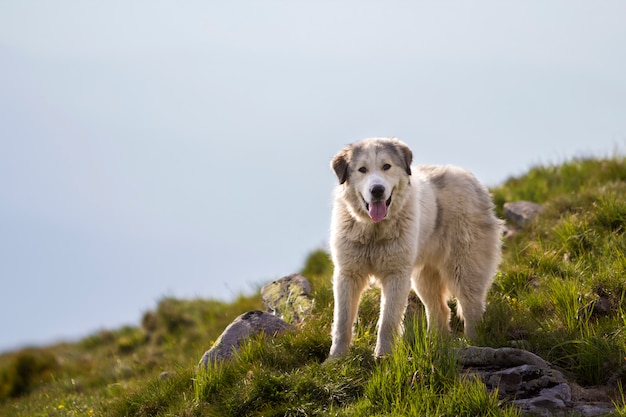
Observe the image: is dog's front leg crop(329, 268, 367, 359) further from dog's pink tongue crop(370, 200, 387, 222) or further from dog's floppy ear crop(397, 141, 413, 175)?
dog's floppy ear crop(397, 141, 413, 175)

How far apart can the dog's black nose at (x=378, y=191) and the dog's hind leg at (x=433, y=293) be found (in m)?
1.75

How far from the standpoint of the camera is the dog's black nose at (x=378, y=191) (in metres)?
6.36

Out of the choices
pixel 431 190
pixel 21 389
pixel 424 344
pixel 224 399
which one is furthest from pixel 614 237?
pixel 21 389

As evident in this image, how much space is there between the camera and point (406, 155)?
688 cm

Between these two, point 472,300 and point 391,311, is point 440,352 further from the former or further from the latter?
point 472,300

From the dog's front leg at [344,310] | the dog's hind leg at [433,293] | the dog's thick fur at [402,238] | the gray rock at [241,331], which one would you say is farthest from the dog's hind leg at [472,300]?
the gray rock at [241,331]

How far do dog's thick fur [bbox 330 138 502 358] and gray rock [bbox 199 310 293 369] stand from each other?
111 centimetres

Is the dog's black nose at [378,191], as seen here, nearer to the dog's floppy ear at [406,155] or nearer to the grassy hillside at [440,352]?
the dog's floppy ear at [406,155]

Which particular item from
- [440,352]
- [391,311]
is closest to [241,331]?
[391,311]

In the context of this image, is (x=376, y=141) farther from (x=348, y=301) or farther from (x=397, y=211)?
(x=348, y=301)

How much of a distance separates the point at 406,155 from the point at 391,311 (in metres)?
1.59

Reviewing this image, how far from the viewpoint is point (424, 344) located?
578 cm

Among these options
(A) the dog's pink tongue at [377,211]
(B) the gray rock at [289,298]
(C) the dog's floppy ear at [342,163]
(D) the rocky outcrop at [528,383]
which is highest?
(C) the dog's floppy ear at [342,163]

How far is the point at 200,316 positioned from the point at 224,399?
874 centimetres
